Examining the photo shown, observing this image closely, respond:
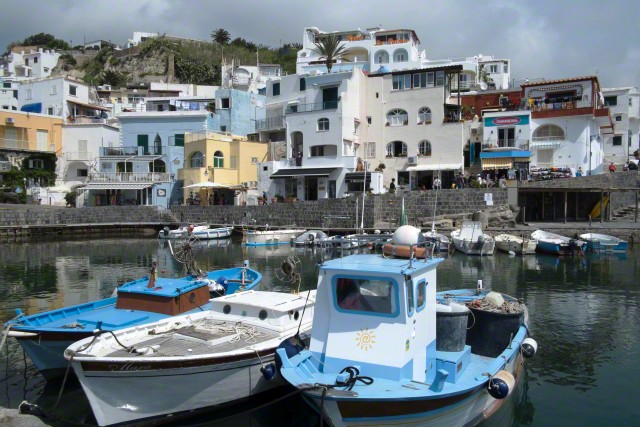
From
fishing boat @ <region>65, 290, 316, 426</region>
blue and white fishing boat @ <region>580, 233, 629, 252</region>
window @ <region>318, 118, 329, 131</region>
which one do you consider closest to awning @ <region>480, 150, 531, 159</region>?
blue and white fishing boat @ <region>580, 233, 629, 252</region>

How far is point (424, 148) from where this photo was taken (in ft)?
155

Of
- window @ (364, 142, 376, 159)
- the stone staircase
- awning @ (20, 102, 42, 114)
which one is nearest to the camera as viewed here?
the stone staircase

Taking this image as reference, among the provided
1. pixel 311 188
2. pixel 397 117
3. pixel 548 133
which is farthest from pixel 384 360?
pixel 548 133

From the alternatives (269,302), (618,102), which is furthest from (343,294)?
(618,102)

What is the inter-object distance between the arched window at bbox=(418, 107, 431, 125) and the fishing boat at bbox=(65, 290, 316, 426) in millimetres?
38594

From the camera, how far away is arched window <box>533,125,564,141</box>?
4628 cm

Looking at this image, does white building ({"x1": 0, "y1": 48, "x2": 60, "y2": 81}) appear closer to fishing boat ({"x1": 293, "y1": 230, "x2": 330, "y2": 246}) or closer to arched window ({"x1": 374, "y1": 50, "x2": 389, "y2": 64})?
arched window ({"x1": 374, "y1": 50, "x2": 389, "y2": 64})

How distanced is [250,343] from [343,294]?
265 cm

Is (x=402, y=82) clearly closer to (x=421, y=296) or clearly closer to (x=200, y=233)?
(x=200, y=233)

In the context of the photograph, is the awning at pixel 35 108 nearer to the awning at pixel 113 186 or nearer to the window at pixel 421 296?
the awning at pixel 113 186

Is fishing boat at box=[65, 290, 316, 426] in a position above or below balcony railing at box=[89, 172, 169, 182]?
below

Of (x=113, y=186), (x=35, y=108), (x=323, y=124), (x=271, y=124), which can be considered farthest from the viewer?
(x=35, y=108)

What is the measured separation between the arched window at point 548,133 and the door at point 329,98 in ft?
59.6

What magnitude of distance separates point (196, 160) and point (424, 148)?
73.4ft
